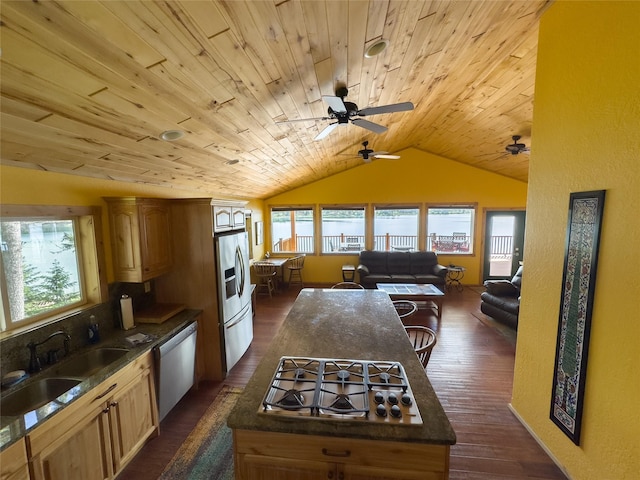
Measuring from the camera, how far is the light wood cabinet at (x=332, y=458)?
1223 mm

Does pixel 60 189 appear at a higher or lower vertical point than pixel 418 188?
lower

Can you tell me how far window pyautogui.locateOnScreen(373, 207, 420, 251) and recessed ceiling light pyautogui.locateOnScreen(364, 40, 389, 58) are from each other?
16.5 ft

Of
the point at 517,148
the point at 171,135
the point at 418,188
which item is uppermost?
the point at 517,148

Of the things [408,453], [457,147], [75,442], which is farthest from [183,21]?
[457,147]

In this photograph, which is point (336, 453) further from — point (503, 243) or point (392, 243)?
point (503, 243)

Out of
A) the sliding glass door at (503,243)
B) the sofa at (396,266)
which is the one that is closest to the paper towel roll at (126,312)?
the sofa at (396,266)

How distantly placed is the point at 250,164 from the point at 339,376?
2.82 metres

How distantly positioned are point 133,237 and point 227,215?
3.29ft

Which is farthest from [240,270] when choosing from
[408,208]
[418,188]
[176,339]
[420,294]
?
[418,188]

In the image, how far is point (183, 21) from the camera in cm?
118

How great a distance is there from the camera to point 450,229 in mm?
6855

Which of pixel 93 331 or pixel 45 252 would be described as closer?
pixel 45 252

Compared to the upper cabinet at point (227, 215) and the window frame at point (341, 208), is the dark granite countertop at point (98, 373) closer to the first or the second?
the upper cabinet at point (227, 215)

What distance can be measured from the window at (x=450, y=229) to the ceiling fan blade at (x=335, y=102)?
5205mm
